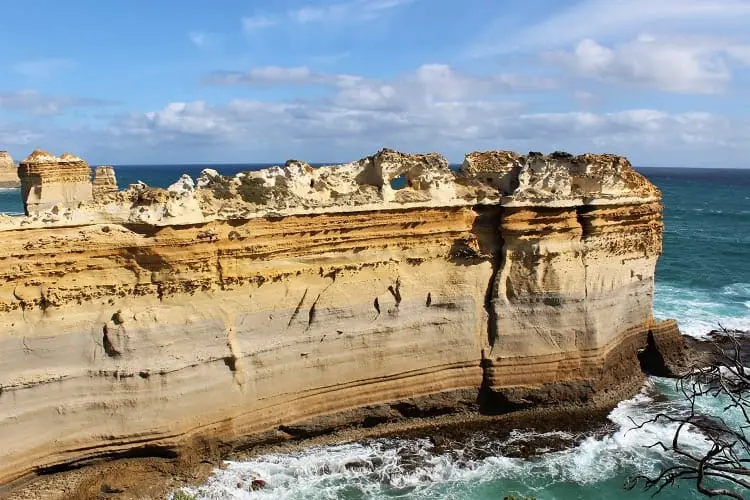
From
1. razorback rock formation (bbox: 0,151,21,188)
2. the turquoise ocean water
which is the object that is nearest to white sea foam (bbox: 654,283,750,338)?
the turquoise ocean water

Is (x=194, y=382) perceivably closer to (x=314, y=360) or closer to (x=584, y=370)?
(x=314, y=360)

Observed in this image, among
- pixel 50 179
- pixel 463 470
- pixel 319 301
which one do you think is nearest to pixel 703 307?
pixel 463 470

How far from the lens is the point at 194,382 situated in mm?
11930

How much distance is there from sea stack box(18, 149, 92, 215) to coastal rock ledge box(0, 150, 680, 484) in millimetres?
13245

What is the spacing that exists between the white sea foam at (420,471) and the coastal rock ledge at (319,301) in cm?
75

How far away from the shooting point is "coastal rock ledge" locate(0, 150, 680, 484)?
10.9 meters

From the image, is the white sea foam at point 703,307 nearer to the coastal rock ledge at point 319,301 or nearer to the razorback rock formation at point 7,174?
the coastal rock ledge at point 319,301

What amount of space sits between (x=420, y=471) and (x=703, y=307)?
16.8 m

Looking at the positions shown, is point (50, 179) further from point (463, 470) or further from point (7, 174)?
point (7, 174)

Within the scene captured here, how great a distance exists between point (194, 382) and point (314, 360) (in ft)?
8.70

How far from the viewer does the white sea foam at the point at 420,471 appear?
466 inches

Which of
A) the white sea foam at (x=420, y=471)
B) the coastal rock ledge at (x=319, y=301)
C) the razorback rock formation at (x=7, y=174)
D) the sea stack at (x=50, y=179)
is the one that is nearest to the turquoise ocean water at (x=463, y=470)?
the white sea foam at (x=420, y=471)

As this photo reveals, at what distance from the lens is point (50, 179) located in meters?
23.3

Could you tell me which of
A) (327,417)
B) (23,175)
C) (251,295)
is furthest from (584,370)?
(23,175)
